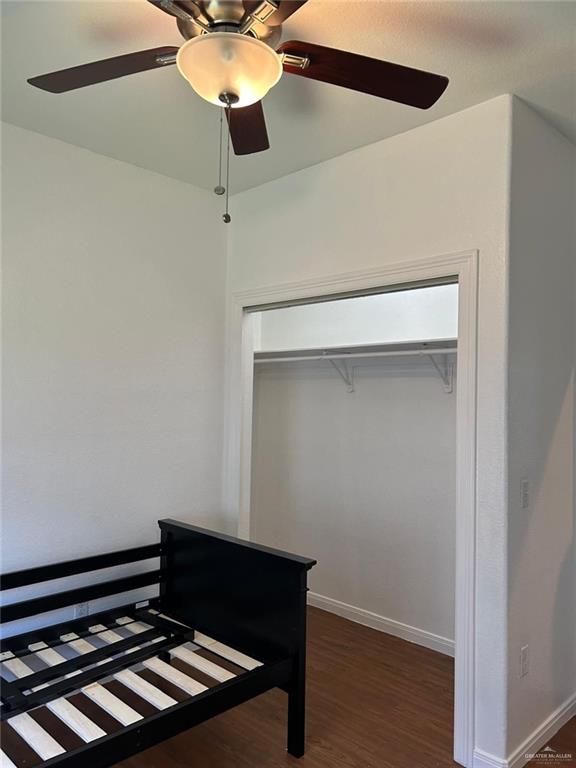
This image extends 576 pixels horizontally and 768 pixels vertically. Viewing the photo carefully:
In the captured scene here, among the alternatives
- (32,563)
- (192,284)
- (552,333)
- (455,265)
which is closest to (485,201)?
(455,265)

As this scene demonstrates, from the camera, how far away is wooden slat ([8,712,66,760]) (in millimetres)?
1630

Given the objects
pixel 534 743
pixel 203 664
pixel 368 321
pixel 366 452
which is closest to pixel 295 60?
pixel 203 664

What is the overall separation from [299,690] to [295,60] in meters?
2.21

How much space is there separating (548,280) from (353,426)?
166 centimetres

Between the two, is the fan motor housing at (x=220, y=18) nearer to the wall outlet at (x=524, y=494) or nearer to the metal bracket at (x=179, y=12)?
the metal bracket at (x=179, y=12)

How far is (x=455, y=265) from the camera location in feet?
7.65

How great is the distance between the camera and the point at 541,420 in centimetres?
242

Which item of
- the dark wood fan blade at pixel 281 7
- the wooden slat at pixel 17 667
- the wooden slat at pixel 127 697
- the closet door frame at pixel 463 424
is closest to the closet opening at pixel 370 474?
the closet door frame at pixel 463 424

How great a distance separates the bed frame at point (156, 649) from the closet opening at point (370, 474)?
0.76 meters

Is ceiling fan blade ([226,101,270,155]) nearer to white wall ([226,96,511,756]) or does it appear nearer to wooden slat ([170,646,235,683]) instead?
white wall ([226,96,511,756])

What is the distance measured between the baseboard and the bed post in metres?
1.30

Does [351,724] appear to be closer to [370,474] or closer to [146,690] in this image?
[146,690]

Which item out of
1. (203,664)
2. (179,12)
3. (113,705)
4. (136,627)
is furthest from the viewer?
(136,627)

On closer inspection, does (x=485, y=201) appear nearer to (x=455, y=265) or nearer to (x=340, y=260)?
(x=455, y=265)
